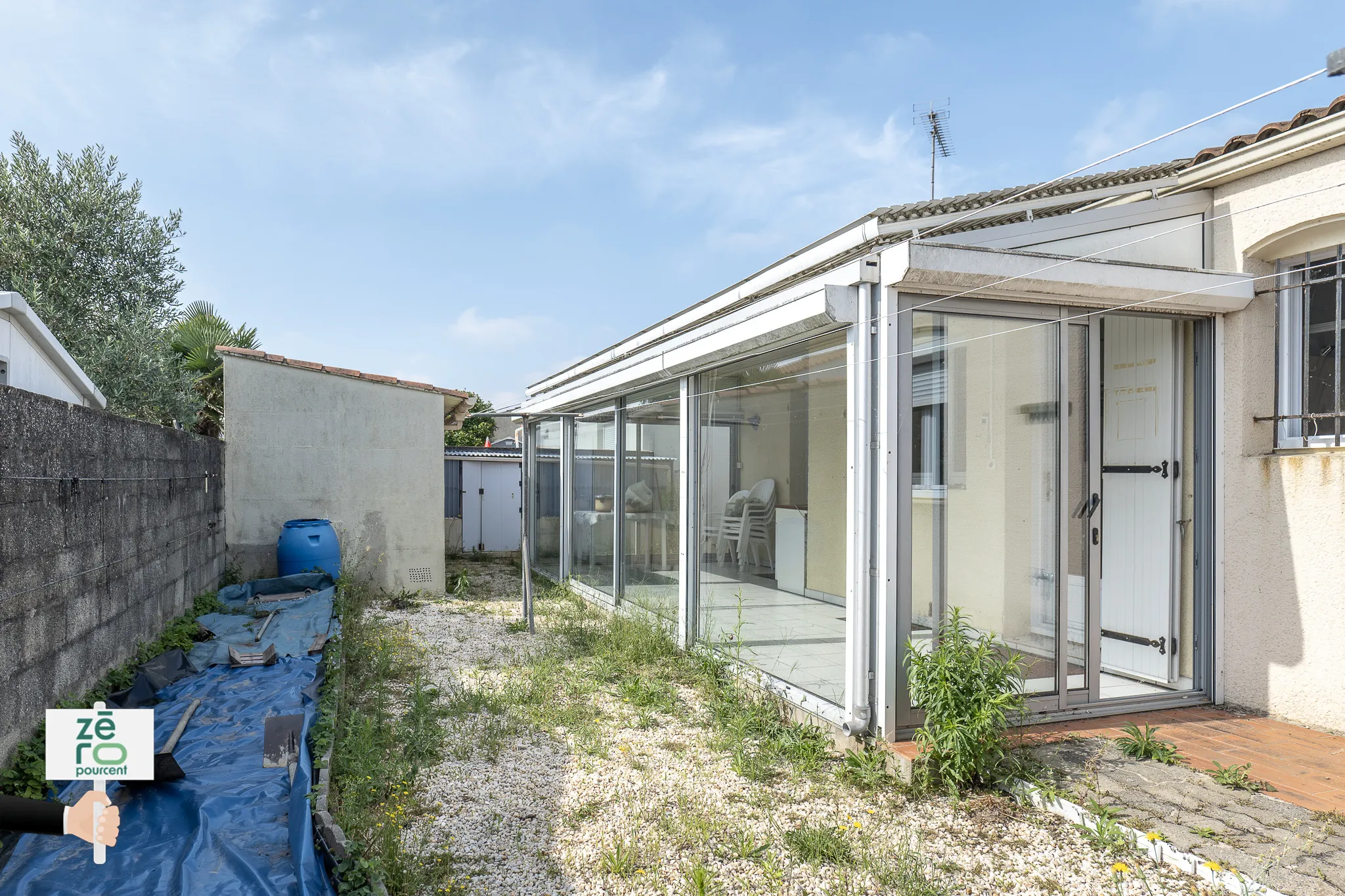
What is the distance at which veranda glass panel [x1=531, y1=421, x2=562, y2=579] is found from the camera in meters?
10.7

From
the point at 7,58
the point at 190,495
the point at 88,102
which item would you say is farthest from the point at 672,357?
the point at 88,102

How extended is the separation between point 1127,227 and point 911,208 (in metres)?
1.41

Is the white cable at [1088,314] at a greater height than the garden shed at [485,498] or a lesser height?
greater

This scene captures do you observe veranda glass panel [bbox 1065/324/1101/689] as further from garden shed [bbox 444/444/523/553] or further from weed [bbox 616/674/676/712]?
garden shed [bbox 444/444/523/553]

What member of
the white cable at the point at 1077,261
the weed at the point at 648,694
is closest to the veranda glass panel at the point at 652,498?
the weed at the point at 648,694

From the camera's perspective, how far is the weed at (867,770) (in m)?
3.77

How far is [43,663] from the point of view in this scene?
3518mm

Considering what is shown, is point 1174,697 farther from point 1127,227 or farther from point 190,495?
point 190,495

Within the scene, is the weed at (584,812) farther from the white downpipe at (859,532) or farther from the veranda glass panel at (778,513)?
the veranda glass panel at (778,513)

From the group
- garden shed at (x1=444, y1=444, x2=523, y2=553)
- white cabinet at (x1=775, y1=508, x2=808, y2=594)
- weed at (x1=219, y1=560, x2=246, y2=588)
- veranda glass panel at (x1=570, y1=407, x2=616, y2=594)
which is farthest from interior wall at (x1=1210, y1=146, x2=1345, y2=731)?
garden shed at (x1=444, y1=444, x2=523, y2=553)

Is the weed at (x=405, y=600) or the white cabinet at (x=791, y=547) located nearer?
the white cabinet at (x=791, y=547)

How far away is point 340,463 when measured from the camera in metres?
9.45

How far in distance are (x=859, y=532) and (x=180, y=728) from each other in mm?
3636

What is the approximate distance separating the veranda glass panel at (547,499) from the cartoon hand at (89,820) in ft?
31.3
